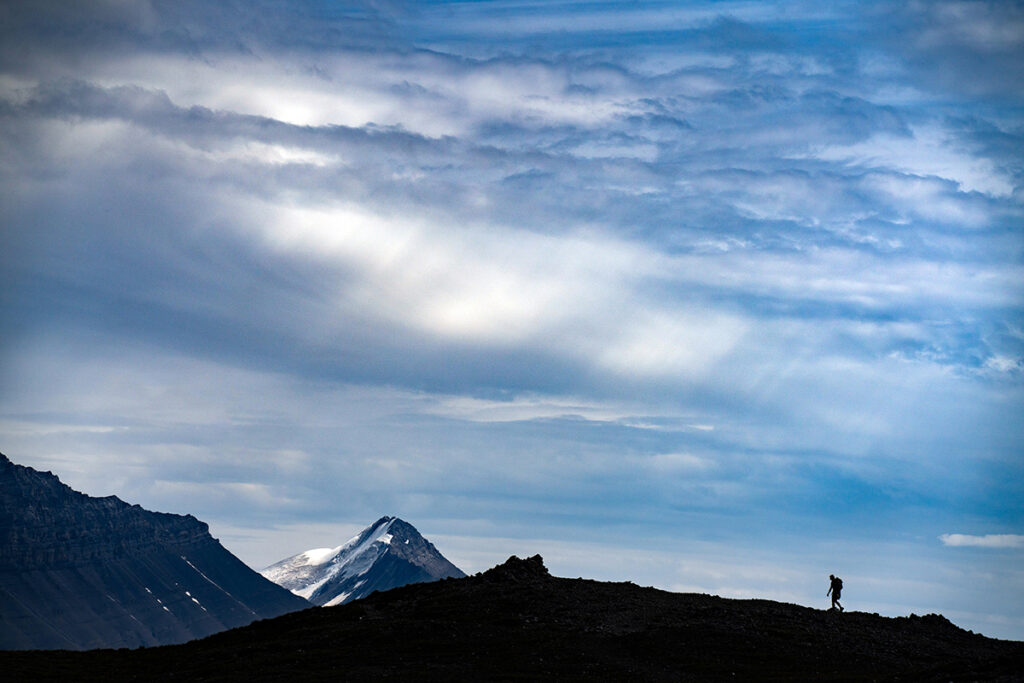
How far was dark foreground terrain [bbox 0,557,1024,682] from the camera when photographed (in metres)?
78.0

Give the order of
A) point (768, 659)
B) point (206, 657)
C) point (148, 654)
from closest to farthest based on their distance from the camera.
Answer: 1. point (768, 659)
2. point (206, 657)
3. point (148, 654)

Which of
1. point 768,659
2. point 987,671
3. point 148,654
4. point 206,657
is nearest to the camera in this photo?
point 987,671

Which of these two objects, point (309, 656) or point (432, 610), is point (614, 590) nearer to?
point (432, 610)

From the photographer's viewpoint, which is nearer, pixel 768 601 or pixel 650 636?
pixel 650 636

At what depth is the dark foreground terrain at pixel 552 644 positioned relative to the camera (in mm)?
78000

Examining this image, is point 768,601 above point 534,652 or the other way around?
above

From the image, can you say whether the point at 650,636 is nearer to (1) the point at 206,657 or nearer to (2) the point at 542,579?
(2) the point at 542,579

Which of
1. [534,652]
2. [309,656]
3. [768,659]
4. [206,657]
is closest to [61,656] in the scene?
[206,657]

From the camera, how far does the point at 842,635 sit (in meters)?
89.4

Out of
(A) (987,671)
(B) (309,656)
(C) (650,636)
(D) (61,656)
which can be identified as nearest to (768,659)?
(C) (650,636)

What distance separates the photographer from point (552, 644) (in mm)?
83562

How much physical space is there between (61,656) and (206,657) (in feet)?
68.2

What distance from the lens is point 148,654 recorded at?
321 ft

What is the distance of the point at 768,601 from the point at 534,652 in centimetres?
3056
